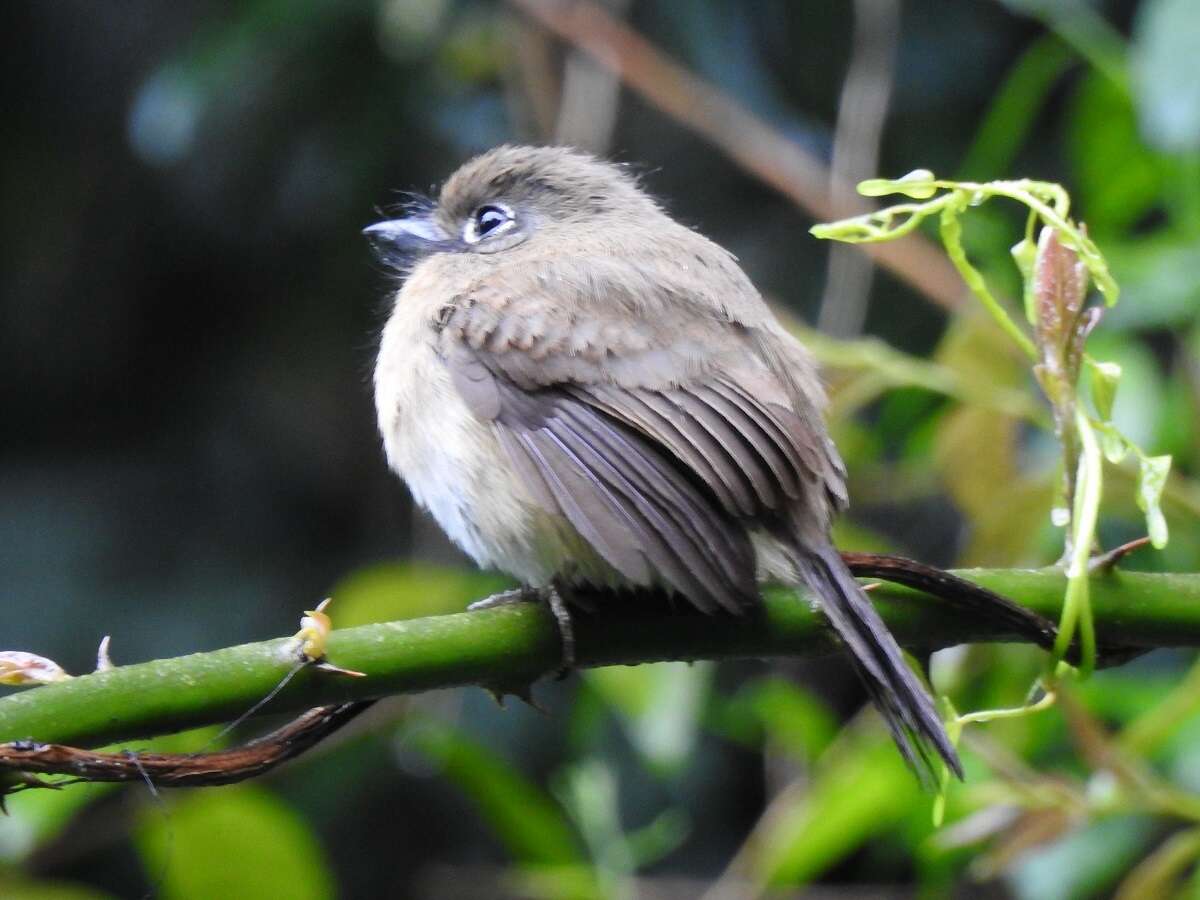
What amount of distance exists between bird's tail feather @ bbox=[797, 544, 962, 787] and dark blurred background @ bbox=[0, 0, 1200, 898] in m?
1.47

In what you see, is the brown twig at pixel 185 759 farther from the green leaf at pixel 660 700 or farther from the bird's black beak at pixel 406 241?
the bird's black beak at pixel 406 241

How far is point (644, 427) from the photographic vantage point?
82.0 inches

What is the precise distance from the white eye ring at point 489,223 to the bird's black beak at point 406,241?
0.04 meters

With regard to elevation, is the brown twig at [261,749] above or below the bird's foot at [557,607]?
above

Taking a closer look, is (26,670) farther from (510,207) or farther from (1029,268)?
(510,207)

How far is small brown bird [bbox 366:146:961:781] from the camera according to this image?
182 cm

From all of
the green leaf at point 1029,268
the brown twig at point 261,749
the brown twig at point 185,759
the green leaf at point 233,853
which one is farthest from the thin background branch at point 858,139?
the brown twig at point 185,759

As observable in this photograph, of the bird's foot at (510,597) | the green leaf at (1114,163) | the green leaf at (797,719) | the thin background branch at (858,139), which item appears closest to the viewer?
the bird's foot at (510,597)

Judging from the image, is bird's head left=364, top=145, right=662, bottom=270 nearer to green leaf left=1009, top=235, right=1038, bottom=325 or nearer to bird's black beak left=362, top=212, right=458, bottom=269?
bird's black beak left=362, top=212, right=458, bottom=269

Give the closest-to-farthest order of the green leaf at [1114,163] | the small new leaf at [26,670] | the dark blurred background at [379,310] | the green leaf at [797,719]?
the small new leaf at [26,670], the green leaf at [797,719], the green leaf at [1114,163], the dark blurred background at [379,310]

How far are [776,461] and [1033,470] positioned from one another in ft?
4.01

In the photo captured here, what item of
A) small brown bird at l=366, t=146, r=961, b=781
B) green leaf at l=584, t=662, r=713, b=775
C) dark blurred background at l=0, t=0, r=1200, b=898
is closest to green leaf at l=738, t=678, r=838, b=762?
dark blurred background at l=0, t=0, r=1200, b=898

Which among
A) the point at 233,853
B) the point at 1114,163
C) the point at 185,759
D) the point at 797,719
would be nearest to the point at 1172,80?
the point at 1114,163

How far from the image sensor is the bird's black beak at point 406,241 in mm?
2959
